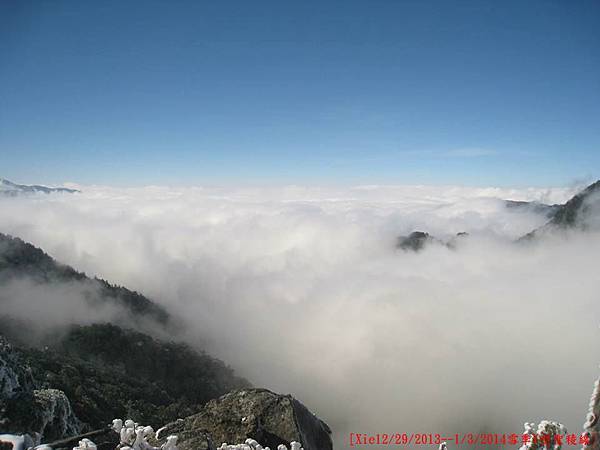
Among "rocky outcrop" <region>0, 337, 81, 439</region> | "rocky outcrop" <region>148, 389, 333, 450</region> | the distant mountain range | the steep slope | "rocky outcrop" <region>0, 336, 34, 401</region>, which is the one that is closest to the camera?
"rocky outcrop" <region>0, 337, 81, 439</region>

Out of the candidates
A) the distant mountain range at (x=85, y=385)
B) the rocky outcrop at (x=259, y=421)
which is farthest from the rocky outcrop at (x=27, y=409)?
the rocky outcrop at (x=259, y=421)

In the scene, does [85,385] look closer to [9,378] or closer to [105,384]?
[105,384]

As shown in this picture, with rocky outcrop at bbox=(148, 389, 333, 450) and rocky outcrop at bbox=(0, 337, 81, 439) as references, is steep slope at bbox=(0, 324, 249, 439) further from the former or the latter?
rocky outcrop at bbox=(148, 389, 333, 450)

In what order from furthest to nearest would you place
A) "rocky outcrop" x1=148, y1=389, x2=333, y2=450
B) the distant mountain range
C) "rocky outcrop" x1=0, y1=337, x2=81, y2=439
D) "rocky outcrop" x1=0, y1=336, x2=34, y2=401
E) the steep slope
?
the steep slope → the distant mountain range → "rocky outcrop" x1=0, y1=336, x2=34, y2=401 → "rocky outcrop" x1=148, y1=389, x2=333, y2=450 → "rocky outcrop" x1=0, y1=337, x2=81, y2=439

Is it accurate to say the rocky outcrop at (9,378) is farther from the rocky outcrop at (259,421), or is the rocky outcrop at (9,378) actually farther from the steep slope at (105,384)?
the rocky outcrop at (259,421)

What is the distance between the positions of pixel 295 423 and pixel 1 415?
40.6 feet

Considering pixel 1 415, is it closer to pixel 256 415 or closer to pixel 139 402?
pixel 256 415

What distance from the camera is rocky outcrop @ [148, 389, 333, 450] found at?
1678 cm

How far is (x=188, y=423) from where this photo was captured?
16.7m

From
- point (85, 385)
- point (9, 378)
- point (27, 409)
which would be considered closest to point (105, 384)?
point (85, 385)

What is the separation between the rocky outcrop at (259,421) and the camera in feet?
55.1

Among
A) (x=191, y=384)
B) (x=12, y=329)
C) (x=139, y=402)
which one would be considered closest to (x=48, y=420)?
(x=139, y=402)

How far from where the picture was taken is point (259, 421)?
17578 millimetres

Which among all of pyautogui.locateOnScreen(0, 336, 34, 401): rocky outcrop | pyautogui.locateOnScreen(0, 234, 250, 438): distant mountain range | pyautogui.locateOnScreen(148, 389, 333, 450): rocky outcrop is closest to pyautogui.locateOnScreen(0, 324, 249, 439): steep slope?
pyautogui.locateOnScreen(0, 234, 250, 438): distant mountain range
